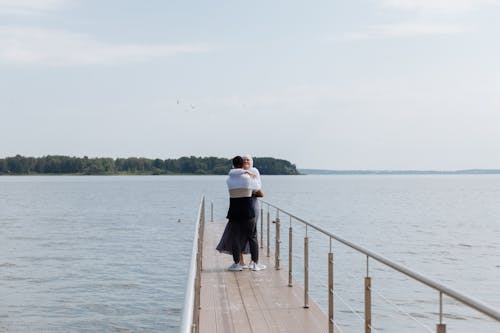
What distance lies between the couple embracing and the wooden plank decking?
0.34 meters

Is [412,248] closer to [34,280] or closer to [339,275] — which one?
[339,275]

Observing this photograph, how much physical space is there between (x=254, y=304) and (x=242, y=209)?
1.91 m

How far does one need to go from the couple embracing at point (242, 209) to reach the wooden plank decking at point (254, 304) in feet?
1.11

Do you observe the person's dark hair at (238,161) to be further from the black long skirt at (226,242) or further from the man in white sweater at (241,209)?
the black long skirt at (226,242)

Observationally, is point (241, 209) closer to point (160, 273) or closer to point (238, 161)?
point (238, 161)

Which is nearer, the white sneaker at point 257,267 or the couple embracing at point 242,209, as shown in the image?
the couple embracing at point 242,209

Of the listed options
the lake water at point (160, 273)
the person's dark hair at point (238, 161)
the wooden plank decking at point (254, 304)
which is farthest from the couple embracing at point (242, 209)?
the lake water at point (160, 273)

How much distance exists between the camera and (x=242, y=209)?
861 cm

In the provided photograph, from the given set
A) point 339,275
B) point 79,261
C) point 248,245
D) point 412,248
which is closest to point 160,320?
point 248,245

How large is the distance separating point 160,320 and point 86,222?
2879 cm

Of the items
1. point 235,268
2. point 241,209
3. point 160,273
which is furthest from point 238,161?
point 160,273

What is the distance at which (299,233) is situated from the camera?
1232 inches

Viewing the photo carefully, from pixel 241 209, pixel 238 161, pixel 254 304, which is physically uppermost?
pixel 238 161

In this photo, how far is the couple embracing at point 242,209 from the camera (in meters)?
8.41
